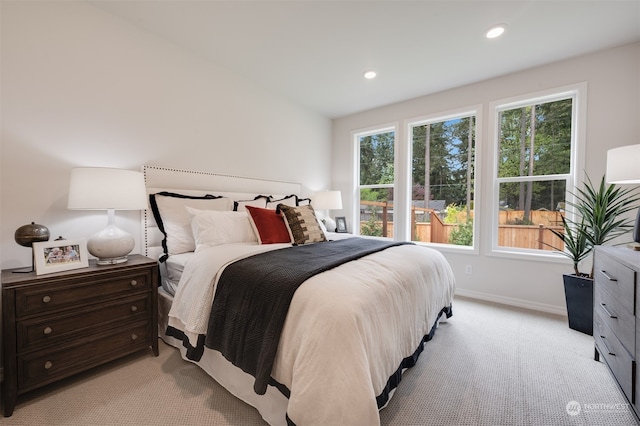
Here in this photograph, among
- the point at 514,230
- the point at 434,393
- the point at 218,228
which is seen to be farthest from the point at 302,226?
the point at 514,230

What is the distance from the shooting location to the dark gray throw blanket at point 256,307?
46.8 inches

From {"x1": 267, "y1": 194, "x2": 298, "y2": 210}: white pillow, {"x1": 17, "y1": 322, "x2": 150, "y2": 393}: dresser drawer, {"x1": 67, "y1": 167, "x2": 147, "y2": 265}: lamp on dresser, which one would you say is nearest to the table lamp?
{"x1": 267, "y1": 194, "x2": 298, "y2": 210}: white pillow

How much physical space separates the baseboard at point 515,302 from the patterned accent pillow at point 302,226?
6.77ft

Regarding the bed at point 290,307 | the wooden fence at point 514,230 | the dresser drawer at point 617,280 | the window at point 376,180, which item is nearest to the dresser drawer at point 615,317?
the dresser drawer at point 617,280

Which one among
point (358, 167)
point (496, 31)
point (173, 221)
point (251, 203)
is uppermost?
point (496, 31)

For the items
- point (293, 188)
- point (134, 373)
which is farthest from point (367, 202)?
point (134, 373)

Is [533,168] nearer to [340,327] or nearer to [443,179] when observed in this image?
[443,179]

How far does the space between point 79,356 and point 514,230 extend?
4.08 metres

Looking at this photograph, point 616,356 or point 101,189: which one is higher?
point 101,189

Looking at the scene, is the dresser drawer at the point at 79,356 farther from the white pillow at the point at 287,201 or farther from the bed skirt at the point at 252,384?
the white pillow at the point at 287,201

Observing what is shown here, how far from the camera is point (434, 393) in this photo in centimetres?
154

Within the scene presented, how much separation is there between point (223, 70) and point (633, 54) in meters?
3.94

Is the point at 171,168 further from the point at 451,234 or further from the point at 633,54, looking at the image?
the point at 633,54

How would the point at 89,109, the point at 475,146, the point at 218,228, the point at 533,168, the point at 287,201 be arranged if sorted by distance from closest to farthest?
the point at 89,109 → the point at 218,228 → the point at 533,168 → the point at 475,146 → the point at 287,201
